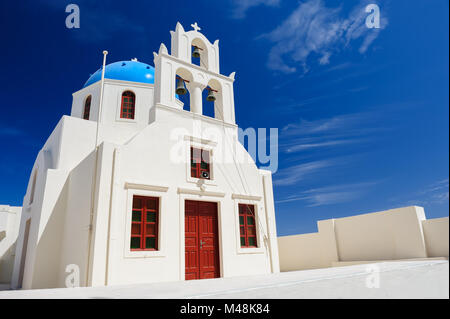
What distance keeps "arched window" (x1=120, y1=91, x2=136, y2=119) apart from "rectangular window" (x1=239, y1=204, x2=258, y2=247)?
7424 mm

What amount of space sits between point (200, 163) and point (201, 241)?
2.60m

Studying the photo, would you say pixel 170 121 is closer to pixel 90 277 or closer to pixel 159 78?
pixel 159 78

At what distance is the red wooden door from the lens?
9148 millimetres

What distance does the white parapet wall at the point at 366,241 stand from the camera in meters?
11.9

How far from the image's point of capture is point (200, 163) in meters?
10.4

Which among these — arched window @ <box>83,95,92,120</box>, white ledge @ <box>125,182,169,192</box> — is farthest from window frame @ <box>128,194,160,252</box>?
arched window @ <box>83,95,92,120</box>

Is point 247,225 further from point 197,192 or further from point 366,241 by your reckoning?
point 366,241

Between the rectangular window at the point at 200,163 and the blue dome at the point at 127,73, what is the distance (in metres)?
6.85

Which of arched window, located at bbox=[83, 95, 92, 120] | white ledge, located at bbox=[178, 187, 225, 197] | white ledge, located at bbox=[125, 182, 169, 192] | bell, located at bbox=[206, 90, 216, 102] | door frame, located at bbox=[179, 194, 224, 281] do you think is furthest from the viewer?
arched window, located at bbox=[83, 95, 92, 120]

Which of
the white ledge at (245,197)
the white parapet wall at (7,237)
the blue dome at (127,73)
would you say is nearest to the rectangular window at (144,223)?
the white ledge at (245,197)

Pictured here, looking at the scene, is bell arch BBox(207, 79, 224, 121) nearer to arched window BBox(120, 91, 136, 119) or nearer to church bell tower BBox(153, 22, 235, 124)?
church bell tower BBox(153, 22, 235, 124)

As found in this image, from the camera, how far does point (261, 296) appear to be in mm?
3887
